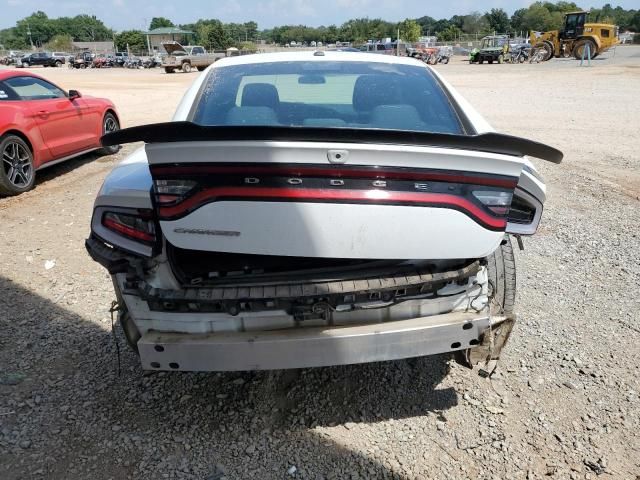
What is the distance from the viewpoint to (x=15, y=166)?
6445 mm

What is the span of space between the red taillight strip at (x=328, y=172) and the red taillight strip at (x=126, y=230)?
336mm

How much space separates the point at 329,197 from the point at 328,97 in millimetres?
1595

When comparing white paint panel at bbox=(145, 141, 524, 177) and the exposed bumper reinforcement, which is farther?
the exposed bumper reinforcement

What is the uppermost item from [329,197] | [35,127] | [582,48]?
[329,197]

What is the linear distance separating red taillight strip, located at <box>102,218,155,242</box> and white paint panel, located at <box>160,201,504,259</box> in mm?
196

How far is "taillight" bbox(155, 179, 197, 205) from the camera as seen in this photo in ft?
6.63

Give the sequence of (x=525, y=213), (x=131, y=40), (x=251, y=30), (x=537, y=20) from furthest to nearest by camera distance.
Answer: (x=251, y=30)
(x=537, y=20)
(x=131, y=40)
(x=525, y=213)

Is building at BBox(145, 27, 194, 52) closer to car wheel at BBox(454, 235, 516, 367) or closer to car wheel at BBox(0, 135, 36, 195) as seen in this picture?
car wheel at BBox(0, 135, 36, 195)

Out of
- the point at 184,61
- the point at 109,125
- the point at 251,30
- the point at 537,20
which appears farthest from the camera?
the point at 251,30

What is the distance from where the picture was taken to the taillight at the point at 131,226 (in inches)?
87.8

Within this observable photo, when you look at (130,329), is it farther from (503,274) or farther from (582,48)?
(582,48)

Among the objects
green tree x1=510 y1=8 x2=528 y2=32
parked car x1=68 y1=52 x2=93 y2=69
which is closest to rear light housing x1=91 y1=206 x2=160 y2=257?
parked car x1=68 y1=52 x2=93 y2=69

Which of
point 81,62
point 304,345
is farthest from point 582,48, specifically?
point 81,62

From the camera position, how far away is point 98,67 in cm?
5347
